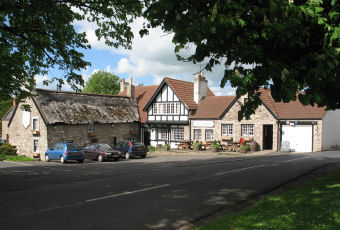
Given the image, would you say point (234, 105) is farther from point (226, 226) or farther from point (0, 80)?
point (226, 226)

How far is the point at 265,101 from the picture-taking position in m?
32.6

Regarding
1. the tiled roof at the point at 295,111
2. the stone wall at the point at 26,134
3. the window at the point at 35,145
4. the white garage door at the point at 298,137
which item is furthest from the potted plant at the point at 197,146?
the window at the point at 35,145

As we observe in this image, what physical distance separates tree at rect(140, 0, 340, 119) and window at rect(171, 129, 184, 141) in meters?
30.2

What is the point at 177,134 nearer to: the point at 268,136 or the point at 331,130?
the point at 268,136

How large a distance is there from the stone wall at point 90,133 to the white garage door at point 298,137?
19102 millimetres

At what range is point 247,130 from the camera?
1318 inches

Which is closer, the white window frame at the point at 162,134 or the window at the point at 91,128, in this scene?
the window at the point at 91,128

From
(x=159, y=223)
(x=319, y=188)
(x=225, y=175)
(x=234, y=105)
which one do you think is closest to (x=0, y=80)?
(x=159, y=223)

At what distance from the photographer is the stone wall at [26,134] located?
33.1 meters

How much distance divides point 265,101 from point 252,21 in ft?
85.9

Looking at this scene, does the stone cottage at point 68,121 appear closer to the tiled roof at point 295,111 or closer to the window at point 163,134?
the window at point 163,134

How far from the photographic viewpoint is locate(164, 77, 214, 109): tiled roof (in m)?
38.1

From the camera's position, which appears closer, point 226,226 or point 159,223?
point 226,226

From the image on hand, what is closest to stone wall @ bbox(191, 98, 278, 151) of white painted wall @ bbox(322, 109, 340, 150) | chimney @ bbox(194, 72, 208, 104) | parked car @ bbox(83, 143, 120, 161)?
white painted wall @ bbox(322, 109, 340, 150)
